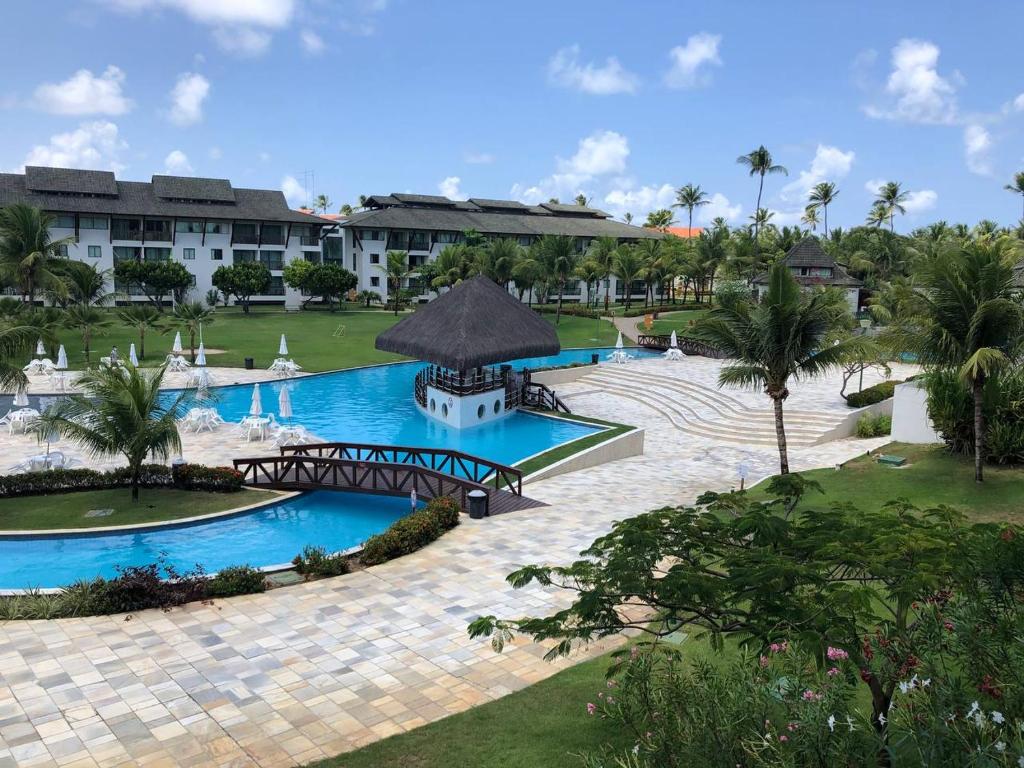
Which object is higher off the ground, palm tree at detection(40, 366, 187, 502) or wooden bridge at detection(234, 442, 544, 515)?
palm tree at detection(40, 366, 187, 502)

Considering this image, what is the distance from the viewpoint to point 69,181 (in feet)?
204

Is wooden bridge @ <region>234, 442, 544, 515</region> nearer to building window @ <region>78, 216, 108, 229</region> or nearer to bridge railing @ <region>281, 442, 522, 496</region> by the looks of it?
bridge railing @ <region>281, 442, 522, 496</region>

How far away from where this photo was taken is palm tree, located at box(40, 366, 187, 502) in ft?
60.8

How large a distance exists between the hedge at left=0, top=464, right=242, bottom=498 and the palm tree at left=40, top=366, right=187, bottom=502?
112 cm

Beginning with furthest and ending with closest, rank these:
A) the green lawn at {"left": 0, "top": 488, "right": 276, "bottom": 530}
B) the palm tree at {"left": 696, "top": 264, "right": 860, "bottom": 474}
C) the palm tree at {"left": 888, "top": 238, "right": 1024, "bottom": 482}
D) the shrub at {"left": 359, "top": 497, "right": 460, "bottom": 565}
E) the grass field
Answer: the grass field < the palm tree at {"left": 696, "top": 264, "right": 860, "bottom": 474} < the green lawn at {"left": 0, "top": 488, "right": 276, "bottom": 530} < the palm tree at {"left": 888, "top": 238, "right": 1024, "bottom": 482} < the shrub at {"left": 359, "top": 497, "right": 460, "bottom": 565}

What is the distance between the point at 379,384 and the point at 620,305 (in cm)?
4399

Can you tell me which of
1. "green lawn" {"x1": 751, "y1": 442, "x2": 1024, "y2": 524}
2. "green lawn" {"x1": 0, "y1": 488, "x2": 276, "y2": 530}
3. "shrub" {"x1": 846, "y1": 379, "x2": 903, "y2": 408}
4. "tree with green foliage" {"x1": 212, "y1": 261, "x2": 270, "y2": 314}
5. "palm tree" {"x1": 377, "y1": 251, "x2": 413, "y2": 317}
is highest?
"palm tree" {"x1": 377, "y1": 251, "x2": 413, "y2": 317}

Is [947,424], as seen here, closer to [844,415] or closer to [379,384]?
[844,415]

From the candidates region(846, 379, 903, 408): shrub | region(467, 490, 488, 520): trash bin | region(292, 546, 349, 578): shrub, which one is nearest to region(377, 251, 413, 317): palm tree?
region(846, 379, 903, 408): shrub

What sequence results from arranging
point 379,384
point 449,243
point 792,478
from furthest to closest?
point 449,243
point 379,384
point 792,478

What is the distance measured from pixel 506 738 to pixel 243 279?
60.2 meters

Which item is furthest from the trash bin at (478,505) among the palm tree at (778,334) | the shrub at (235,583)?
the palm tree at (778,334)

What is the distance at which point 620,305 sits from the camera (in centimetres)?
7912

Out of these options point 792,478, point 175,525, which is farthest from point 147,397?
point 792,478
